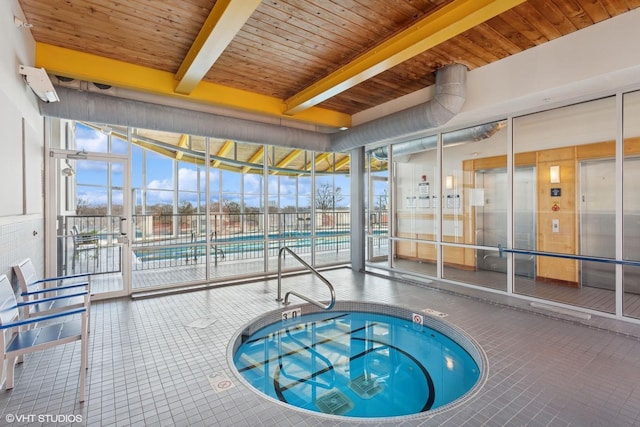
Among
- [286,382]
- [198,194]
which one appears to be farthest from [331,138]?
[286,382]

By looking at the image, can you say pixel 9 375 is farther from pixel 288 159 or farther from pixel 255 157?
pixel 288 159

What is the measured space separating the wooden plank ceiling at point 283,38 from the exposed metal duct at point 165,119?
0.26 m

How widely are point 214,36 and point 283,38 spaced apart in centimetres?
86

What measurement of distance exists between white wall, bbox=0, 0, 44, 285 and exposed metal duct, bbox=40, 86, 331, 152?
0.36m

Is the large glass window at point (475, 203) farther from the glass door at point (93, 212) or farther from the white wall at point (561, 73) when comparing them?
the glass door at point (93, 212)

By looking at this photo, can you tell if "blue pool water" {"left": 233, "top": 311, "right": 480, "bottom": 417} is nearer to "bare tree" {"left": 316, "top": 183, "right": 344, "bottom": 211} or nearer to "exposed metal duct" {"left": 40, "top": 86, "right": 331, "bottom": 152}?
"exposed metal duct" {"left": 40, "top": 86, "right": 331, "bottom": 152}

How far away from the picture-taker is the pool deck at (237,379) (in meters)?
2.07

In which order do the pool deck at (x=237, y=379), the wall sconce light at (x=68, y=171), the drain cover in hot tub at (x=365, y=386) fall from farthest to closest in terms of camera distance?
the wall sconce light at (x=68, y=171) < the drain cover in hot tub at (x=365, y=386) < the pool deck at (x=237, y=379)

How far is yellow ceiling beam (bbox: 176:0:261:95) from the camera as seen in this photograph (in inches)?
104

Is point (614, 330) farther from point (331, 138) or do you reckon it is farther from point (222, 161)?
point (222, 161)

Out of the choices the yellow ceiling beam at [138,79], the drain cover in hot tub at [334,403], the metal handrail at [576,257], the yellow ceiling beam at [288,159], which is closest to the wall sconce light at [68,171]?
the yellow ceiling beam at [138,79]

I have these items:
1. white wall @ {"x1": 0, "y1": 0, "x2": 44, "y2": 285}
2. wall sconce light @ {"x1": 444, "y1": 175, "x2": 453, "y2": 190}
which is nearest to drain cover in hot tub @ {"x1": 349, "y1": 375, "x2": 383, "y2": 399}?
white wall @ {"x1": 0, "y1": 0, "x2": 44, "y2": 285}

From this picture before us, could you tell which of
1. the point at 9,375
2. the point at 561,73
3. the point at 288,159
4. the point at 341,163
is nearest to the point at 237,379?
the point at 9,375

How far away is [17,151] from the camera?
2.89 meters
